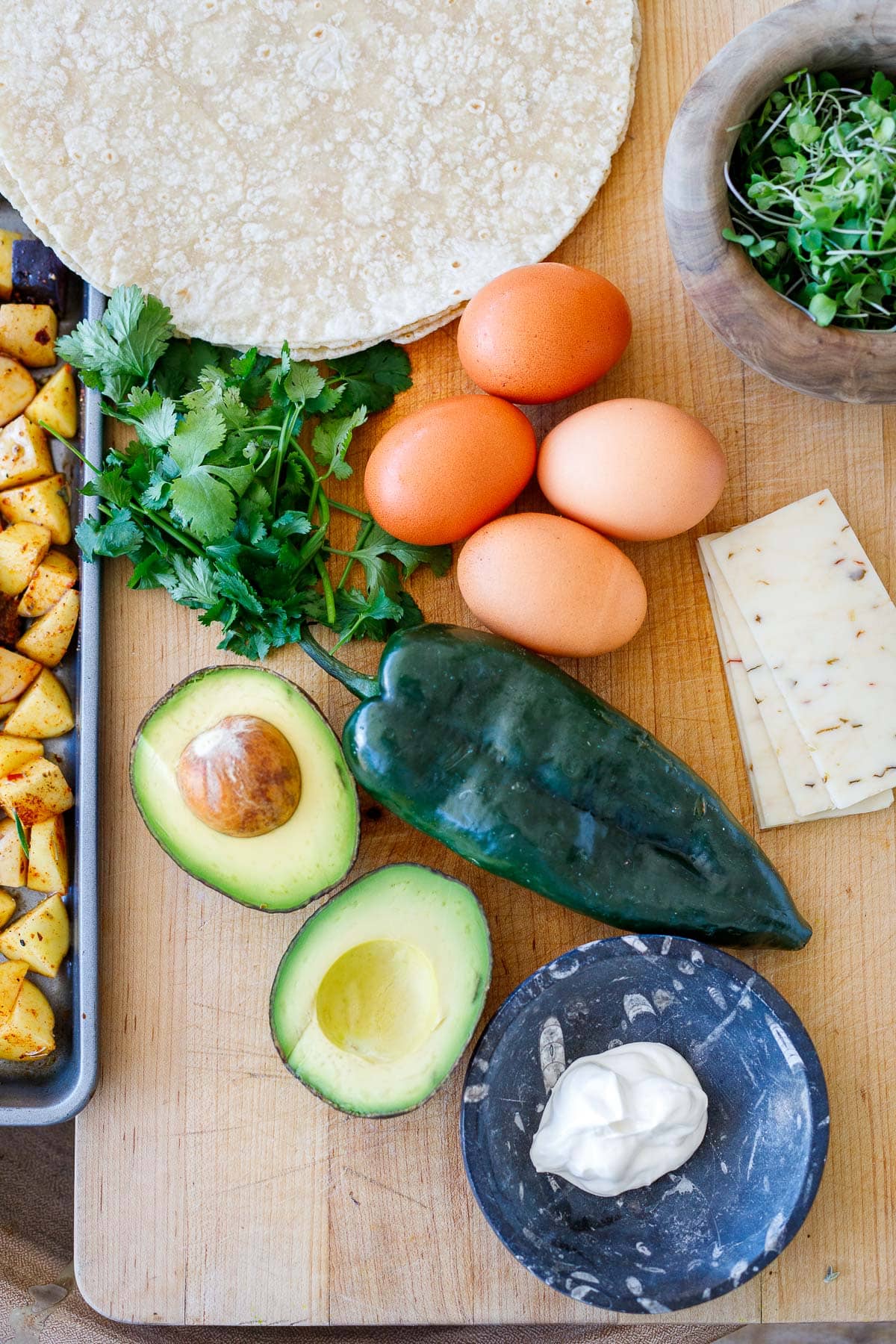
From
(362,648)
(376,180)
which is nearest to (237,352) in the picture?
(376,180)

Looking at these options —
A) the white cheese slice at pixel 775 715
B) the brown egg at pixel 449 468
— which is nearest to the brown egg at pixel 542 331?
the brown egg at pixel 449 468

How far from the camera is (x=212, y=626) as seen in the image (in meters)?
1.33

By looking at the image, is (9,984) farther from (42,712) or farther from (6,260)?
(6,260)

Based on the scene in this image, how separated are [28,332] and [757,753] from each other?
1106mm

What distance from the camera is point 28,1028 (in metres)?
1.32

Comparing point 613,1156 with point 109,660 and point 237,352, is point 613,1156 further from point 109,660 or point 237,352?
point 237,352

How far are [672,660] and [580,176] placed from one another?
0.62m

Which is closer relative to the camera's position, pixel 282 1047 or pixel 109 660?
pixel 282 1047

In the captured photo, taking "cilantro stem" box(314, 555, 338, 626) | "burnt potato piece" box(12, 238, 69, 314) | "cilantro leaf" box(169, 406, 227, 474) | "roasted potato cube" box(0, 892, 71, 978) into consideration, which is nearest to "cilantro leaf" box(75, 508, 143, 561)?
"cilantro leaf" box(169, 406, 227, 474)

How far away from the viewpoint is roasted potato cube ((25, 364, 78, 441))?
1377 mm

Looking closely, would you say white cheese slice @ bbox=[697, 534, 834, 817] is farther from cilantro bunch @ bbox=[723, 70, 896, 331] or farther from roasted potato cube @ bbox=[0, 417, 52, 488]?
roasted potato cube @ bbox=[0, 417, 52, 488]

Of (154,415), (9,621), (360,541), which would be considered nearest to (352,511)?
(360,541)

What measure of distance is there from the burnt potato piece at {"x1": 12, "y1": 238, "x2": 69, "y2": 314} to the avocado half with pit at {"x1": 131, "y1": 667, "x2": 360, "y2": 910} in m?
0.61

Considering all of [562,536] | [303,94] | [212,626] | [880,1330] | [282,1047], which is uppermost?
[303,94]
